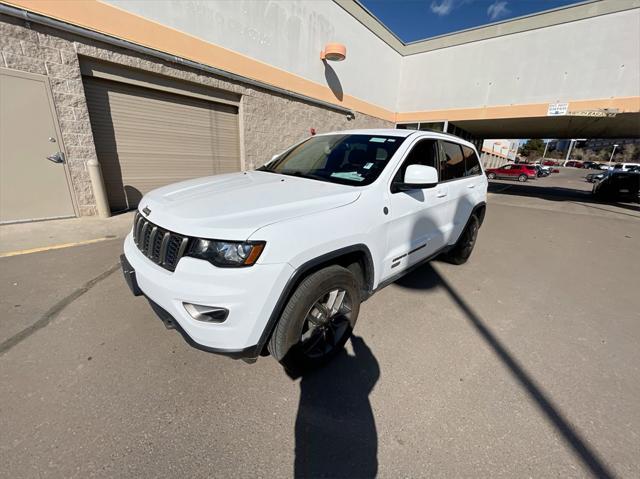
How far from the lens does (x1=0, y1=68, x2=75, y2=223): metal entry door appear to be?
4629mm

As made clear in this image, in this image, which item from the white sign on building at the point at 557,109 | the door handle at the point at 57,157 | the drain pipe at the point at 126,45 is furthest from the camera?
the white sign on building at the point at 557,109

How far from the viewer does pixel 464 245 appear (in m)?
4.23

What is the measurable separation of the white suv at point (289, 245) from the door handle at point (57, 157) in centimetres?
438

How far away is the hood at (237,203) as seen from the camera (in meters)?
1.63

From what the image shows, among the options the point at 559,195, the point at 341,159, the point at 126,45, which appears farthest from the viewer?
the point at 559,195

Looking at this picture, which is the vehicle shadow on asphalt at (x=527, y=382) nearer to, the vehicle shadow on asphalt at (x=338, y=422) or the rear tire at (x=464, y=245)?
the rear tire at (x=464, y=245)

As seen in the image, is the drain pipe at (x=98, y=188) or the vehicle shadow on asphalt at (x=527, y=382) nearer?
the vehicle shadow on asphalt at (x=527, y=382)

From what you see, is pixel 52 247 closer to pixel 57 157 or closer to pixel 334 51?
pixel 57 157

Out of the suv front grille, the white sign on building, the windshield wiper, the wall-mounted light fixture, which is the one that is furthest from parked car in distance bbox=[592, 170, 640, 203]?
the suv front grille

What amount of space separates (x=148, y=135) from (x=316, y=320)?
639 centimetres

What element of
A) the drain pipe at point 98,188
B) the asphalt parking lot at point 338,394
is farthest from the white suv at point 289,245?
the drain pipe at point 98,188

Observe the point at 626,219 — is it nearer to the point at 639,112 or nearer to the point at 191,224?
the point at 639,112

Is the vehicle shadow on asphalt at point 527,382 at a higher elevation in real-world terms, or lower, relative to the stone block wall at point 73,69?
lower

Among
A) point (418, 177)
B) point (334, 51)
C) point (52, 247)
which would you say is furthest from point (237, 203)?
point (334, 51)
